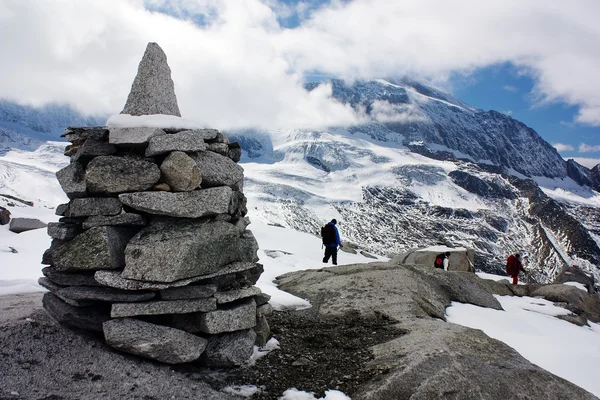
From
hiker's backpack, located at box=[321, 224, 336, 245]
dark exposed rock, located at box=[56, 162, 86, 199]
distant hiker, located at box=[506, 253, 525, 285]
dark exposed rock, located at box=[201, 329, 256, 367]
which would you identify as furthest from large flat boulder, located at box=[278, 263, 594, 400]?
distant hiker, located at box=[506, 253, 525, 285]

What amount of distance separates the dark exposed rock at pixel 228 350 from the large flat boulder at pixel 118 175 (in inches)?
135

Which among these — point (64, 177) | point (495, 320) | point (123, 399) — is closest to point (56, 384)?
point (123, 399)

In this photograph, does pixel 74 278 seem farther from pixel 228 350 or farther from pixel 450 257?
pixel 450 257

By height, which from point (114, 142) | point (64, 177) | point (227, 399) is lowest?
point (227, 399)

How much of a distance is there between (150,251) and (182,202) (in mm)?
1134

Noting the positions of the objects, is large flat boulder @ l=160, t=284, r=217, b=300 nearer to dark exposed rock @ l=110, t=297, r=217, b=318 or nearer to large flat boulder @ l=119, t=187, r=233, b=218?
dark exposed rock @ l=110, t=297, r=217, b=318

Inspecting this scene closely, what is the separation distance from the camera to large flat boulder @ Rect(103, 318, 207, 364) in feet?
26.3

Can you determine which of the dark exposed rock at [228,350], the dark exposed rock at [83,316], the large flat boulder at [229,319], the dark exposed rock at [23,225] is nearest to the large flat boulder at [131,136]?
the dark exposed rock at [83,316]

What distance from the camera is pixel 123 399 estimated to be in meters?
6.69

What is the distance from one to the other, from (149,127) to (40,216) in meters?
33.0

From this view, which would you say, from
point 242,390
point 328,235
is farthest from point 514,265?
point 242,390

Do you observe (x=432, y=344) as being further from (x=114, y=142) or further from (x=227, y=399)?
(x=114, y=142)

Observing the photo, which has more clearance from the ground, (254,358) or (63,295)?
(63,295)

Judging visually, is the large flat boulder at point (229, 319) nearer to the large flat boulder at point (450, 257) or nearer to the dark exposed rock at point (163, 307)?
the dark exposed rock at point (163, 307)
